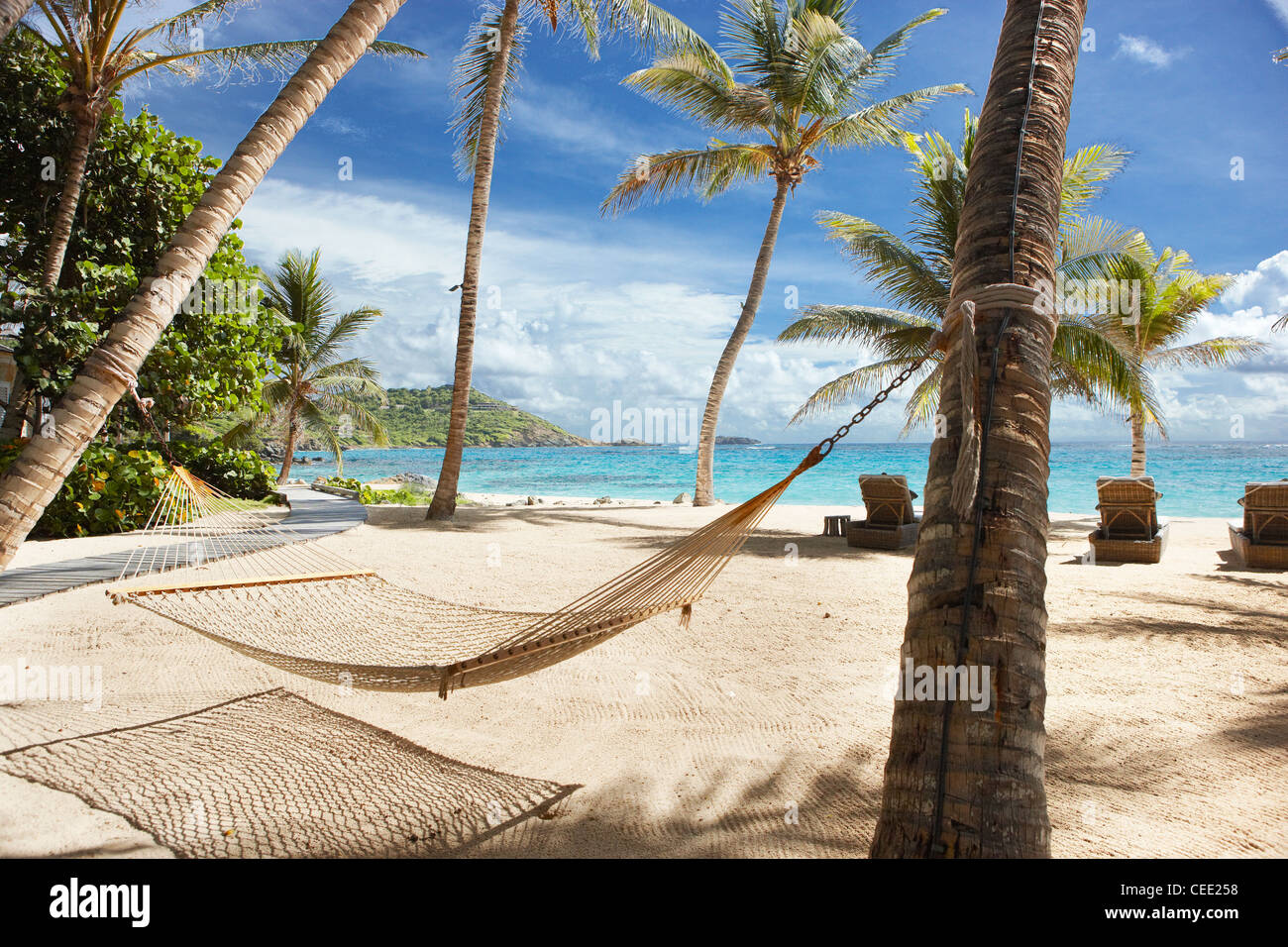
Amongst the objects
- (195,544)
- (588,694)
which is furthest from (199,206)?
(195,544)

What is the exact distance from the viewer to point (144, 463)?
5840 millimetres

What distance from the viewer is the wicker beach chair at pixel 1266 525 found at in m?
4.98

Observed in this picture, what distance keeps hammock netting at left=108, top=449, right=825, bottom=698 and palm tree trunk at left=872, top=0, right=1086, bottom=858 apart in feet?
1.46

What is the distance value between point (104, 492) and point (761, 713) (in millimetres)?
5837

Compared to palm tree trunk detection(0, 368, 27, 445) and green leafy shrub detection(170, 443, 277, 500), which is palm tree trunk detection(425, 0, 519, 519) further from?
palm tree trunk detection(0, 368, 27, 445)

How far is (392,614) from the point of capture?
308 cm

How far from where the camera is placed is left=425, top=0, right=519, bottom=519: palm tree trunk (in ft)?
24.4

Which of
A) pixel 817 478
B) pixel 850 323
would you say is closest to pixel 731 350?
pixel 850 323

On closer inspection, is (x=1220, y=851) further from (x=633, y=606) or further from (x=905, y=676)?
(x=633, y=606)

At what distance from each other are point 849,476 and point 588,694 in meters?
26.7

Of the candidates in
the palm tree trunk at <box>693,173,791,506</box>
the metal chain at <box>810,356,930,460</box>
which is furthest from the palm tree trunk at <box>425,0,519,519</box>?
the metal chain at <box>810,356,930,460</box>

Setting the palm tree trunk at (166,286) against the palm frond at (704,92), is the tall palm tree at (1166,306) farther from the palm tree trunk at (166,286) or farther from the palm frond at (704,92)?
the palm tree trunk at (166,286)

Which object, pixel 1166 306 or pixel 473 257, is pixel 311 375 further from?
pixel 1166 306
